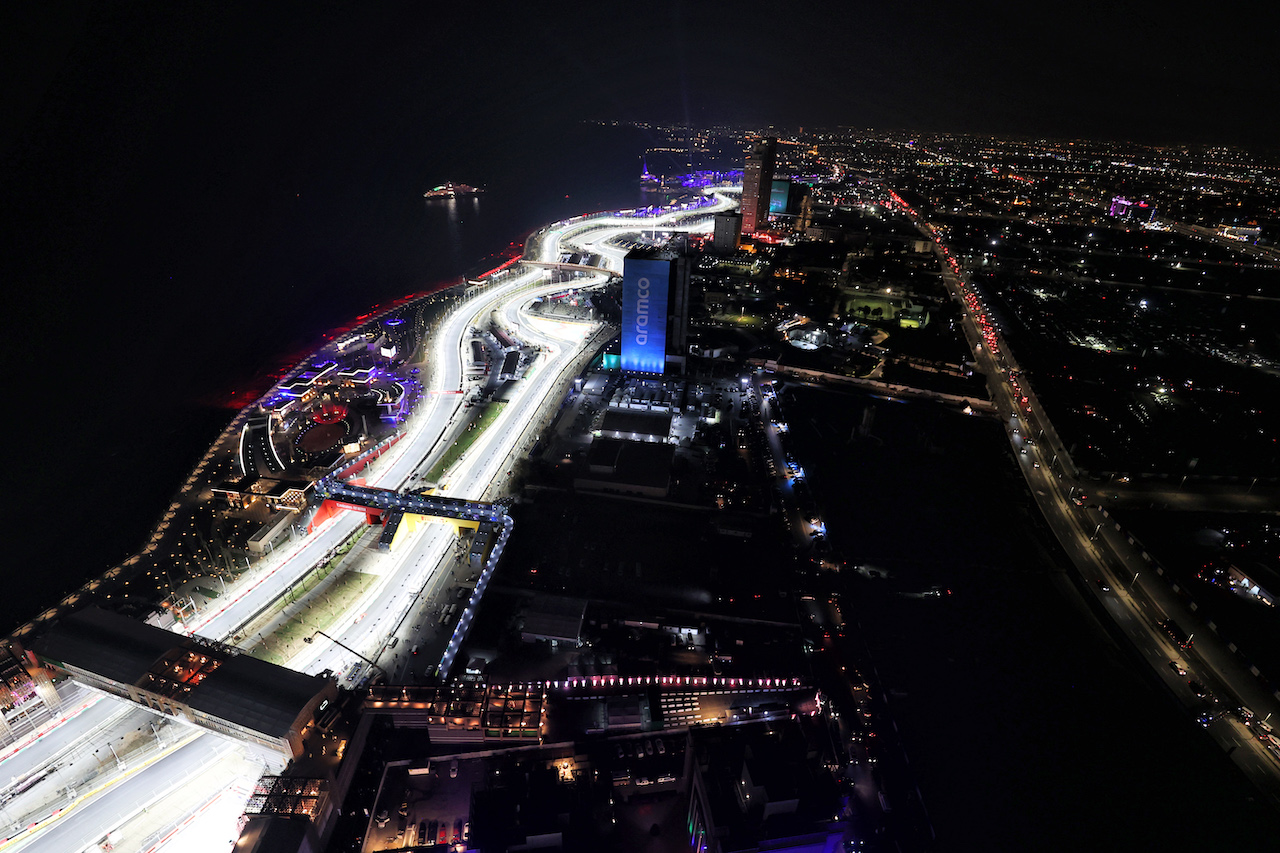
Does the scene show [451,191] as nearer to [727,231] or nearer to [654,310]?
[727,231]

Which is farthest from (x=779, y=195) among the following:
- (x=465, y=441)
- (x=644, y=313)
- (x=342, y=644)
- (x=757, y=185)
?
(x=342, y=644)

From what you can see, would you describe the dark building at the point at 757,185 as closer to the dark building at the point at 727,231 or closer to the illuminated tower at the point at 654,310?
the dark building at the point at 727,231

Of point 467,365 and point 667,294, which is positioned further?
point 467,365

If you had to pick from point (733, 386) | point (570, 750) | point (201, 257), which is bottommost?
point (570, 750)

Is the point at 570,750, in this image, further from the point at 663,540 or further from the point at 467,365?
the point at 467,365

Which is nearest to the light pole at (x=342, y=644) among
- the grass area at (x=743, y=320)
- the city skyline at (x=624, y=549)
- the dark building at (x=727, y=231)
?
the city skyline at (x=624, y=549)

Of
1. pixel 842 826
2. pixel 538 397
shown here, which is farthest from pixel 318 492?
pixel 842 826

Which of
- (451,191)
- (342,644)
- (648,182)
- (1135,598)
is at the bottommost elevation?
(342,644)
